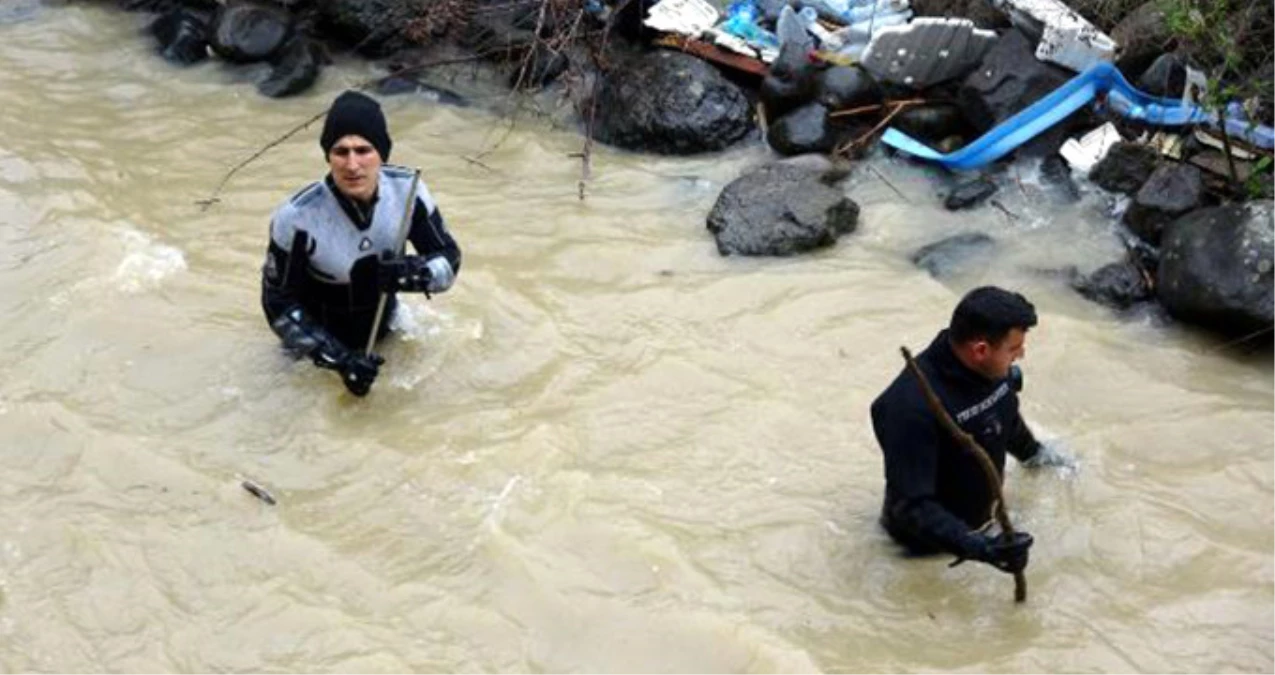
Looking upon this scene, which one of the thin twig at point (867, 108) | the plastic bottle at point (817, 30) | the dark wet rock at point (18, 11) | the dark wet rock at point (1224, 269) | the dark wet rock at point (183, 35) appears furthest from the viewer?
the dark wet rock at point (18, 11)

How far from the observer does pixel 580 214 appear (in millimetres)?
7098

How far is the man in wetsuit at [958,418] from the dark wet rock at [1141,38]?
3826mm

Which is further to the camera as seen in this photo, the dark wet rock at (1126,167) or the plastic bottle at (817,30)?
the plastic bottle at (817,30)

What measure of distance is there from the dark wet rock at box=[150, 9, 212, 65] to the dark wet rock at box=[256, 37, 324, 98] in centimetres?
64

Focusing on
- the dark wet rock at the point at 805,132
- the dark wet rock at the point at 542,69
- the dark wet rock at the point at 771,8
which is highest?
the dark wet rock at the point at 771,8

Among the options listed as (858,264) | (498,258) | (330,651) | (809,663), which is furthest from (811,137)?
(330,651)

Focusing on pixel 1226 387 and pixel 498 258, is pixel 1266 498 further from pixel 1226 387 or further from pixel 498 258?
pixel 498 258

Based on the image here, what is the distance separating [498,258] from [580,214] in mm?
651

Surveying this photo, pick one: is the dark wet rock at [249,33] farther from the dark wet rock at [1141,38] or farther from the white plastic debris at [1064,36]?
the dark wet rock at [1141,38]

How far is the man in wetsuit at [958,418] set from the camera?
3807 mm

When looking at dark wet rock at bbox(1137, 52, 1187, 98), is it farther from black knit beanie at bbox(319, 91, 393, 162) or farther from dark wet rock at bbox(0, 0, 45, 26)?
dark wet rock at bbox(0, 0, 45, 26)

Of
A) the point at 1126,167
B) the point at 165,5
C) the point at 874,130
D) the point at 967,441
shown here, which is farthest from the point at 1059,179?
the point at 165,5

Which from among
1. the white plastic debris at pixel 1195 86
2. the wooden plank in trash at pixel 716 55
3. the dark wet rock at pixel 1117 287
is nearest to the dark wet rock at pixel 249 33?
the wooden plank in trash at pixel 716 55

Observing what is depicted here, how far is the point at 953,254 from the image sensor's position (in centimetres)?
653
